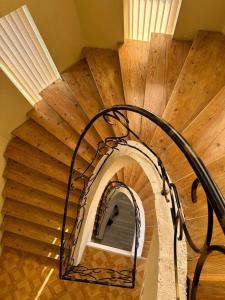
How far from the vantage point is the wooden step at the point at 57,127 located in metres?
4.20

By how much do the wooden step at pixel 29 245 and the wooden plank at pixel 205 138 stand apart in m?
2.71

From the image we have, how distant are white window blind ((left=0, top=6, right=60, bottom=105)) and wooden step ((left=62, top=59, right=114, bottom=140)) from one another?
305 millimetres

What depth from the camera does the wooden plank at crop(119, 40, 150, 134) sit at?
3.74m

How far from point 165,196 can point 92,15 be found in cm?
315

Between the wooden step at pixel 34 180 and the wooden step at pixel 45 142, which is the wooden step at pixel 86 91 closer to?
the wooden step at pixel 45 142

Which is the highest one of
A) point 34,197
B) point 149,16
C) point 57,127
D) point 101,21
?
point 101,21

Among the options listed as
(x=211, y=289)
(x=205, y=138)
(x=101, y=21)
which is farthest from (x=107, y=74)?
(x=211, y=289)

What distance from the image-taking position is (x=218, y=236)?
200 cm

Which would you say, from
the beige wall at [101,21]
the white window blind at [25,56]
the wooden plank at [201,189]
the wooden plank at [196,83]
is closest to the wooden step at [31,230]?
the white window blind at [25,56]

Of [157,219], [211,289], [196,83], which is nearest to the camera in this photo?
[211,289]

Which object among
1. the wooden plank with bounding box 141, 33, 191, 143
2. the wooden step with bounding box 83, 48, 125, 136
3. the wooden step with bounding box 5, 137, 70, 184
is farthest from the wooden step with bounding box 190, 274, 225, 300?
the wooden step with bounding box 5, 137, 70, 184

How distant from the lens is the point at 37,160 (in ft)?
14.3

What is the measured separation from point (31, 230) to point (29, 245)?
0.28m

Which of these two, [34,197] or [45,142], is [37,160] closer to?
[45,142]
